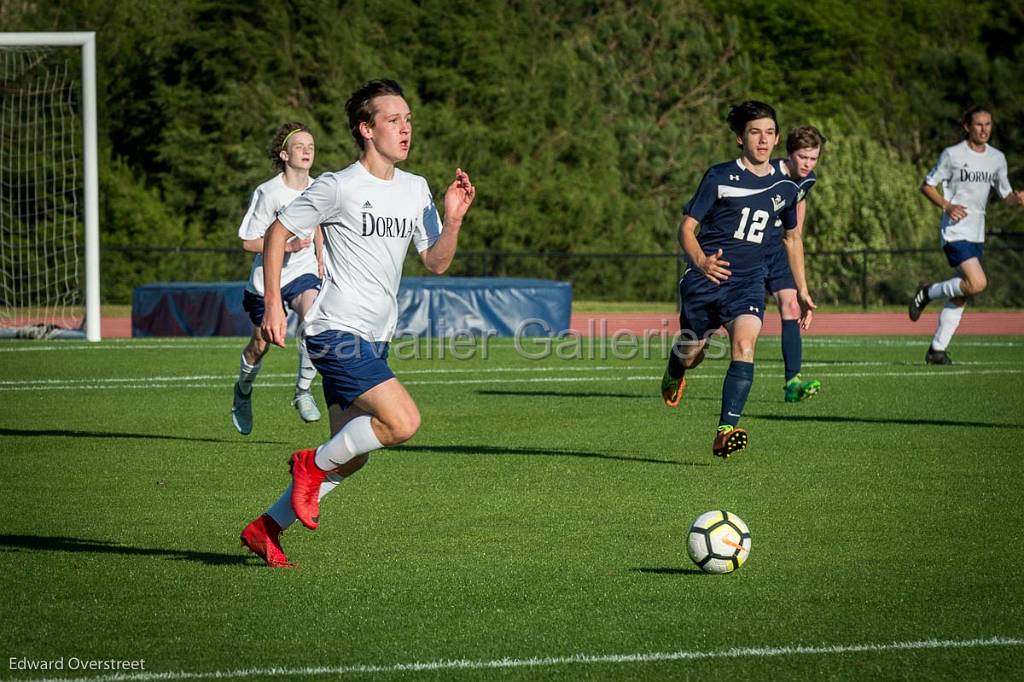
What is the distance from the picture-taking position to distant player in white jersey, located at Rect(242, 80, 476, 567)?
6145mm

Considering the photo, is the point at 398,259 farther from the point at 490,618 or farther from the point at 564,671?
the point at 564,671

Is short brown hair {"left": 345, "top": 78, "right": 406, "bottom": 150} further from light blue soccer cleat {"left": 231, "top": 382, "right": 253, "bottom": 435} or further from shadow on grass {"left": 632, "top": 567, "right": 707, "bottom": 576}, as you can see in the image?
light blue soccer cleat {"left": 231, "top": 382, "right": 253, "bottom": 435}

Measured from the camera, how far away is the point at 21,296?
77.6ft

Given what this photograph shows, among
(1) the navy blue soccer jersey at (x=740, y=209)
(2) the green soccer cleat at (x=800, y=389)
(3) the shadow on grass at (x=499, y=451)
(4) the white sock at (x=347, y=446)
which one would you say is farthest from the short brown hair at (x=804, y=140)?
(4) the white sock at (x=347, y=446)

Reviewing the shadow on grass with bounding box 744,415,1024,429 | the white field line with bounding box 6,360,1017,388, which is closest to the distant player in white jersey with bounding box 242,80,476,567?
the shadow on grass with bounding box 744,415,1024,429

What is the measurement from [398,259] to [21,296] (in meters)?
18.8

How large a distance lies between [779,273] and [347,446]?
7280 mm

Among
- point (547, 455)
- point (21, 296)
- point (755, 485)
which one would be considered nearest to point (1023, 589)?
point (755, 485)

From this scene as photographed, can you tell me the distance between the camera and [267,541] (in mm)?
6254

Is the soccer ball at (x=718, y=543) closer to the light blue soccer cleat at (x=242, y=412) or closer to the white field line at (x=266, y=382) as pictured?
the light blue soccer cleat at (x=242, y=412)

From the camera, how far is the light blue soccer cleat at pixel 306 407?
11500mm

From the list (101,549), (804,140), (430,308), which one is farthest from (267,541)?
(430,308)

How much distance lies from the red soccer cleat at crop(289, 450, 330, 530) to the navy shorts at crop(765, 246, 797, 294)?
7.18m

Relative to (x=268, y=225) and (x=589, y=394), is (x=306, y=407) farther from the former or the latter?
(x=589, y=394)
